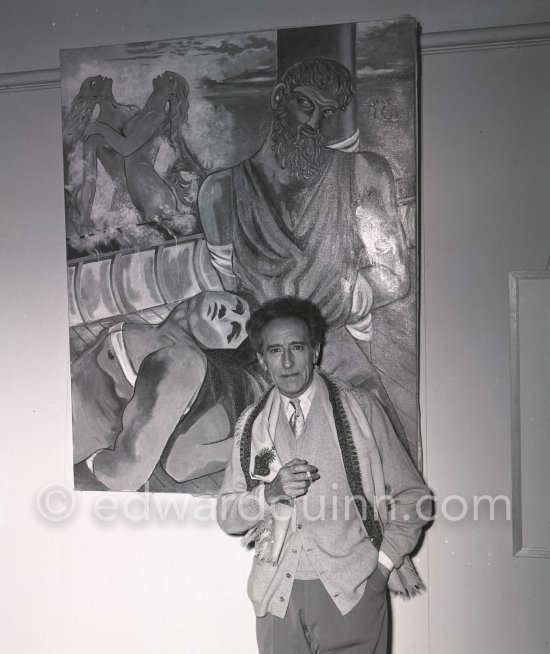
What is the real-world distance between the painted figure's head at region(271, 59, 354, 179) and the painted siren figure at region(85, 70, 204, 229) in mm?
359

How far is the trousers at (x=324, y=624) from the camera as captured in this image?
2348mm

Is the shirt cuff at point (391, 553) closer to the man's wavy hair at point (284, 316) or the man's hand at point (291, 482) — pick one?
the man's hand at point (291, 482)

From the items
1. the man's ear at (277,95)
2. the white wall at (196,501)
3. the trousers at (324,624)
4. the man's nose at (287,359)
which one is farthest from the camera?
the man's ear at (277,95)

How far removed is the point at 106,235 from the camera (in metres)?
2.98

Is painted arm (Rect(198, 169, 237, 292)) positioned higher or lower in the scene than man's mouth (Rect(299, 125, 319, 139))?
lower

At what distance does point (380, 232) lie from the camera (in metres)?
2.72

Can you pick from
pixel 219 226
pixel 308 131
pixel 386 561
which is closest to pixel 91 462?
pixel 219 226

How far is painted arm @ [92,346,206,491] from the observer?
Answer: 113 inches

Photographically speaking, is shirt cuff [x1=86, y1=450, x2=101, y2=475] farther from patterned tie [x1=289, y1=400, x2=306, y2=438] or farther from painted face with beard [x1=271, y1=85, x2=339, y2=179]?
painted face with beard [x1=271, y1=85, x2=339, y2=179]

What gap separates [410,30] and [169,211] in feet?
3.73

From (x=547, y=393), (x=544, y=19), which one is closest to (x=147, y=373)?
(x=547, y=393)

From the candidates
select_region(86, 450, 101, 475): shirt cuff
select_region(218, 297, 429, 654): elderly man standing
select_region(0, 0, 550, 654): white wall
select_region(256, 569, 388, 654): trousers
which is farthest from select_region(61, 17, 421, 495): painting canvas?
select_region(256, 569, 388, 654): trousers

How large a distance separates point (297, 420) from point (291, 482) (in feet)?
0.73

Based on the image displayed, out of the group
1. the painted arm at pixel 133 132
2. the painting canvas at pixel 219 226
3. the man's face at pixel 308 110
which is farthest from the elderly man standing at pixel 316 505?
the painted arm at pixel 133 132
